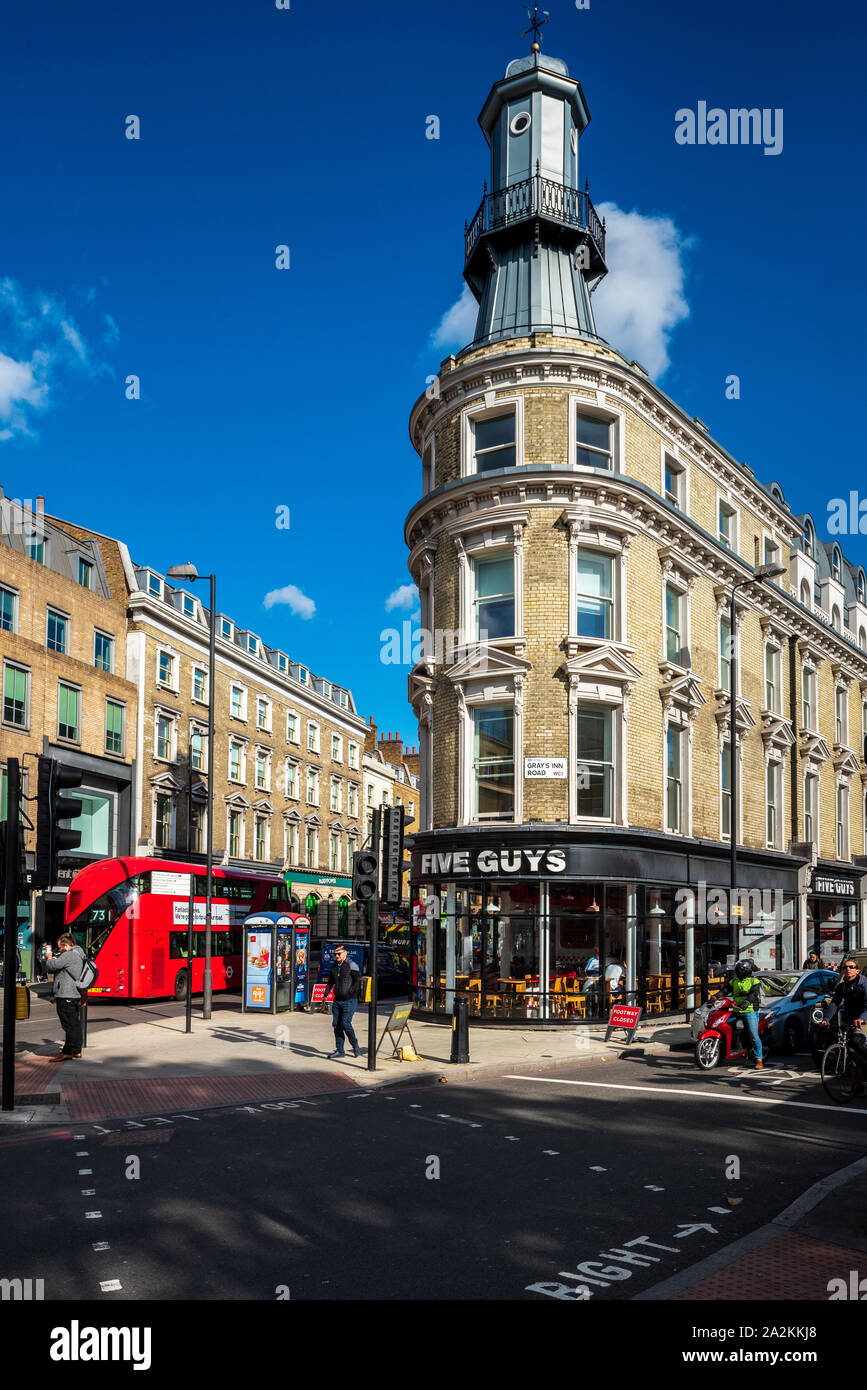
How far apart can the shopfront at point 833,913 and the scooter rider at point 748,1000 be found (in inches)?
799

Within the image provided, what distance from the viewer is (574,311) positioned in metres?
28.6

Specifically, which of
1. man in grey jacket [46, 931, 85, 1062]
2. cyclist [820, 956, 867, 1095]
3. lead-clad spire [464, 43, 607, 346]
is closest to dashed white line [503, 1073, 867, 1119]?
cyclist [820, 956, 867, 1095]

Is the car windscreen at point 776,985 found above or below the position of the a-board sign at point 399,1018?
below

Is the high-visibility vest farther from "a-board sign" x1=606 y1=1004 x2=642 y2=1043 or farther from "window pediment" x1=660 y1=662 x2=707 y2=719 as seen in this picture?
"window pediment" x1=660 y1=662 x2=707 y2=719

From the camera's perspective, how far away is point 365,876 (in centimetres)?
1625

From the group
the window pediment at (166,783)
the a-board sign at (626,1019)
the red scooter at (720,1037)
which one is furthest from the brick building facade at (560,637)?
the window pediment at (166,783)

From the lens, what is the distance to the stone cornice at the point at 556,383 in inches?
998

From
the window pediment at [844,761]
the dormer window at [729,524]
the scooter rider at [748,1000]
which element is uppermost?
the dormer window at [729,524]

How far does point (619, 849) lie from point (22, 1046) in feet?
41.4

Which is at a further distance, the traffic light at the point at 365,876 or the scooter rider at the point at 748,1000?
the scooter rider at the point at 748,1000

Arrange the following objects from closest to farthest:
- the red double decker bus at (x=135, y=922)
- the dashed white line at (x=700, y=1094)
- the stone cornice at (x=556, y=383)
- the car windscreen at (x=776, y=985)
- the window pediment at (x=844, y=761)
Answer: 1. the dashed white line at (x=700, y=1094)
2. the car windscreen at (x=776, y=985)
3. the stone cornice at (x=556, y=383)
4. the red double decker bus at (x=135, y=922)
5. the window pediment at (x=844, y=761)

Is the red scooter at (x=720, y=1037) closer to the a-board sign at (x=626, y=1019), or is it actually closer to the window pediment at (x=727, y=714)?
the a-board sign at (x=626, y=1019)

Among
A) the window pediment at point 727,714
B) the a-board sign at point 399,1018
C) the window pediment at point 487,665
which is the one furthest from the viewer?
the window pediment at point 727,714
